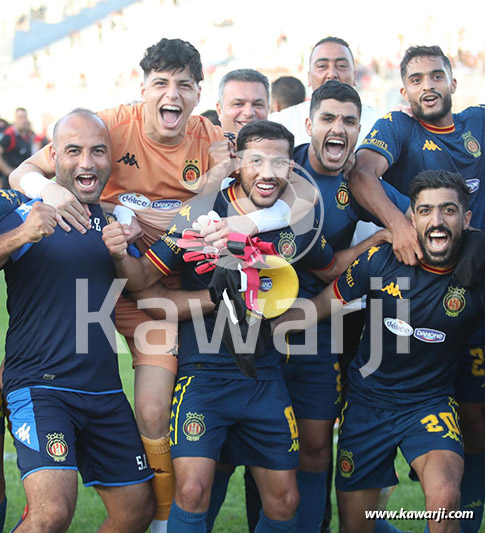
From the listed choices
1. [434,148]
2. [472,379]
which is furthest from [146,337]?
[434,148]

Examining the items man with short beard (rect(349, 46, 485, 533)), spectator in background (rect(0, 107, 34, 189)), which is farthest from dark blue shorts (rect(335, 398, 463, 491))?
spectator in background (rect(0, 107, 34, 189))

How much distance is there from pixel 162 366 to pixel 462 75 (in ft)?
→ 61.8

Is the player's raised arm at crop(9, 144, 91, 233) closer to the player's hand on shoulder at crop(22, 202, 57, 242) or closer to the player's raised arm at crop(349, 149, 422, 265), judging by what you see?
the player's hand on shoulder at crop(22, 202, 57, 242)

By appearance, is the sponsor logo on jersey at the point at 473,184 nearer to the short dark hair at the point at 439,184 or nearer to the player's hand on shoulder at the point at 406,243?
the short dark hair at the point at 439,184

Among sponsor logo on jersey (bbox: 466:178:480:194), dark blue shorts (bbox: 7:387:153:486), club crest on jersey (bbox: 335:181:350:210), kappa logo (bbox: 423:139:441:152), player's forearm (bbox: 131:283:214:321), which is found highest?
kappa logo (bbox: 423:139:441:152)

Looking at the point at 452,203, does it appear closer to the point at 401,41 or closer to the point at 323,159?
the point at 323,159

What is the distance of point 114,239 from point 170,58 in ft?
3.54

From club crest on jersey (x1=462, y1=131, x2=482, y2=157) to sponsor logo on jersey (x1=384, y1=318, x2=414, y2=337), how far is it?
112cm

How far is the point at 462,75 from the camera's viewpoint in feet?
68.3

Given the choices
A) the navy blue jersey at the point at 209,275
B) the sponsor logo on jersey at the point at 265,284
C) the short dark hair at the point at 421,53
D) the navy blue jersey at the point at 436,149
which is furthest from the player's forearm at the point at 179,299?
the short dark hair at the point at 421,53

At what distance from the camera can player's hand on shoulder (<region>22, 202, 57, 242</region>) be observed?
3.36 m

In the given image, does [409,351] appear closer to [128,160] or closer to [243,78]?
[128,160]

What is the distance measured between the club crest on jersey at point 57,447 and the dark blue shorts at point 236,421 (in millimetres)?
511

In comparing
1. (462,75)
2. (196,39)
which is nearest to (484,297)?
(462,75)
